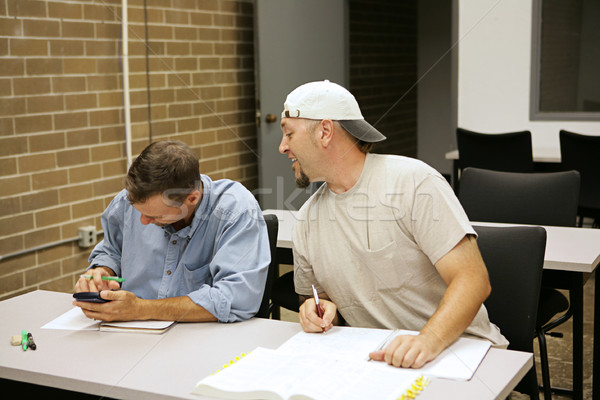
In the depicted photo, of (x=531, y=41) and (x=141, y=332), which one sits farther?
(x=531, y=41)

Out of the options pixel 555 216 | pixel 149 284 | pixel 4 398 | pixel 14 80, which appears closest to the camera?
pixel 4 398

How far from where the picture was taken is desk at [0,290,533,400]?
4.00 feet

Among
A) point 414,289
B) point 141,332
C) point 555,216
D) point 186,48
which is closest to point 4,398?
point 141,332

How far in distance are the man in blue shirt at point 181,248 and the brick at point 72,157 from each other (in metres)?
1.73

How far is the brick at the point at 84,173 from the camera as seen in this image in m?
3.56

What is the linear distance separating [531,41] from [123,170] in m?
3.02

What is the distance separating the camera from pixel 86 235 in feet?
11.8

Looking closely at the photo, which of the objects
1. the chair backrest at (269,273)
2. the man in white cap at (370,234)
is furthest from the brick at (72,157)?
the man in white cap at (370,234)

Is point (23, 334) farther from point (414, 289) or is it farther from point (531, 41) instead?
point (531, 41)

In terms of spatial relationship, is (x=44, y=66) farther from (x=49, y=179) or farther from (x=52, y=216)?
(x=52, y=216)

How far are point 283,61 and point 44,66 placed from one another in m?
1.85

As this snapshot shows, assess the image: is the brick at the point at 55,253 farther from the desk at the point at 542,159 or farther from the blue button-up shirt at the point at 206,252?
the desk at the point at 542,159

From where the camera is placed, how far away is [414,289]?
1.66 m

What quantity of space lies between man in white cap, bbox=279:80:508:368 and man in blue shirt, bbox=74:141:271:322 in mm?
159
